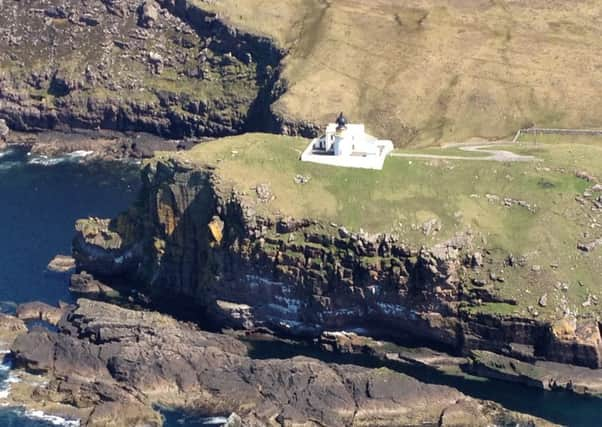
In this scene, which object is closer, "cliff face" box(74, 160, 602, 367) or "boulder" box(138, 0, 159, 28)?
"cliff face" box(74, 160, 602, 367)

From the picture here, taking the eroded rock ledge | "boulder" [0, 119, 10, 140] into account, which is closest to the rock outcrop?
the eroded rock ledge

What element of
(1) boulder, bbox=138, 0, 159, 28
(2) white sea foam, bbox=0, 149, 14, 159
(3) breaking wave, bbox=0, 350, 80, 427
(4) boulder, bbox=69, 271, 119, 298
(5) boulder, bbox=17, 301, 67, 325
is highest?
(1) boulder, bbox=138, 0, 159, 28

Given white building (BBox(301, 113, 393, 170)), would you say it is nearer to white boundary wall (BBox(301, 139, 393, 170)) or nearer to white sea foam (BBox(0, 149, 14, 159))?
white boundary wall (BBox(301, 139, 393, 170))

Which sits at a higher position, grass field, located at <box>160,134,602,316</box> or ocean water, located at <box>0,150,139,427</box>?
grass field, located at <box>160,134,602,316</box>

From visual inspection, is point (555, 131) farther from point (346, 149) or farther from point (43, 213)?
point (43, 213)

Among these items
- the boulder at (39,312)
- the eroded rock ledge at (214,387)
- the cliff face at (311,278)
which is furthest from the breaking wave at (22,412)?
the cliff face at (311,278)

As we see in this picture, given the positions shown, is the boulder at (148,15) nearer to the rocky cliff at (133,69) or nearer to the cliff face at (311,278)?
the rocky cliff at (133,69)
